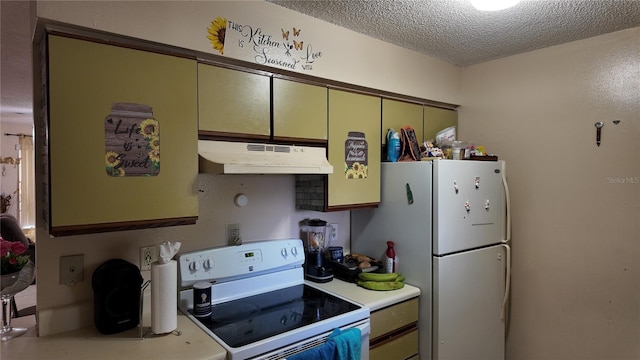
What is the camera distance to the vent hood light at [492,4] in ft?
5.55

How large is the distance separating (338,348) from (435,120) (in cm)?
184

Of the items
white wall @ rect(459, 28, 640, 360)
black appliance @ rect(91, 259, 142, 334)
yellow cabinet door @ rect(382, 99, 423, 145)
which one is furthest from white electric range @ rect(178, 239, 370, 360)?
white wall @ rect(459, 28, 640, 360)

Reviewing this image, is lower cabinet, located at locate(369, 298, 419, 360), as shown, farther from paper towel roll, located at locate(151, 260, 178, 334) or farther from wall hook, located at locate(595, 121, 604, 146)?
wall hook, located at locate(595, 121, 604, 146)

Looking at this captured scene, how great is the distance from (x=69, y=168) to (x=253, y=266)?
1.01 m

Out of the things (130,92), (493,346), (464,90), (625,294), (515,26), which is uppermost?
(515,26)

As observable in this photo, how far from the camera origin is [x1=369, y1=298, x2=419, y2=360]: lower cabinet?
1971 mm

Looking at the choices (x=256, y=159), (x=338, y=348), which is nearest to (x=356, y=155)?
(x=256, y=159)

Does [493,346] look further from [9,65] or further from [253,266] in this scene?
[9,65]

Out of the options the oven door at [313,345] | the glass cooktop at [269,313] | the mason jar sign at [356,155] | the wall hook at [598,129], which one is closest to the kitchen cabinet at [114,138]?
the glass cooktop at [269,313]

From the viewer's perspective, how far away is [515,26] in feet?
6.93

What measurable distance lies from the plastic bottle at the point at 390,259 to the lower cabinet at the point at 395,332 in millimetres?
231

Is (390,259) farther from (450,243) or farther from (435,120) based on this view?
(435,120)

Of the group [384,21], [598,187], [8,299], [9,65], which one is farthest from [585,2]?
[9,65]

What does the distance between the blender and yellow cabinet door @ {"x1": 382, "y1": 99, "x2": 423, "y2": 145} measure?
0.71 metres
